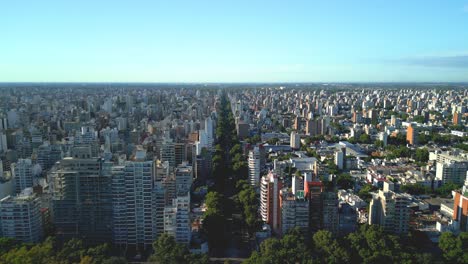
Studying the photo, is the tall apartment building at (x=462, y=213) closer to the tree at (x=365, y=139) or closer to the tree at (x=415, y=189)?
the tree at (x=415, y=189)

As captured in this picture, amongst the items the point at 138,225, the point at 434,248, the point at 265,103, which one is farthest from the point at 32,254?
the point at 265,103

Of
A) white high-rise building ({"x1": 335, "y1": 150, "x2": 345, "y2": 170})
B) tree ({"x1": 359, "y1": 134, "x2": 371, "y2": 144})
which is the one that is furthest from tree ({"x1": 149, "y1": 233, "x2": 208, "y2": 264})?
tree ({"x1": 359, "y1": 134, "x2": 371, "y2": 144})

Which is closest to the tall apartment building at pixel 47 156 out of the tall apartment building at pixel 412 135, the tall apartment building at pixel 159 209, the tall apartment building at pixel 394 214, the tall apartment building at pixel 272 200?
the tall apartment building at pixel 159 209

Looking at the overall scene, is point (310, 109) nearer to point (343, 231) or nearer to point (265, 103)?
point (265, 103)

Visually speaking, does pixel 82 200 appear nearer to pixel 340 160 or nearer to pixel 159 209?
pixel 159 209

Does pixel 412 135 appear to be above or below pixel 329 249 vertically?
above

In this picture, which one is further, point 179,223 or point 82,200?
point 82,200

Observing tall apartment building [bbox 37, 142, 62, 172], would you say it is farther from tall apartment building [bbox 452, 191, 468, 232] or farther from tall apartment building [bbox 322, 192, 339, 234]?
tall apartment building [bbox 452, 191, 468, 232]

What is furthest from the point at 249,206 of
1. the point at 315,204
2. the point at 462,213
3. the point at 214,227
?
the point at 462,213
